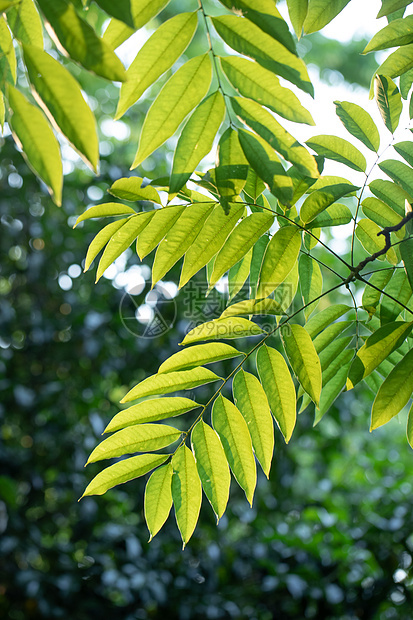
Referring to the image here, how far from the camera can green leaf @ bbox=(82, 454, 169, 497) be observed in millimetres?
648

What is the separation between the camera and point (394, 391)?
638 millimetres

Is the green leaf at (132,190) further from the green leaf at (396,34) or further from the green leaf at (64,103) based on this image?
the green leaf at (396,34)

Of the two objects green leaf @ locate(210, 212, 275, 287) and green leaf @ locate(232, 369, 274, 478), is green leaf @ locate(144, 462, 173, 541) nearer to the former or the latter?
green leaf @ locate(232, 369, 274, 478)

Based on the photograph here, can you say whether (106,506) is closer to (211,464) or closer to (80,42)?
(211,464)

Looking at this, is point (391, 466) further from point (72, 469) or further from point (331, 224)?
point (331, 224)

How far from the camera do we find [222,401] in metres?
0.71

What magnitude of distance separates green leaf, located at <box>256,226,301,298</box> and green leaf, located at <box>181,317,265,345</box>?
0.21 ft

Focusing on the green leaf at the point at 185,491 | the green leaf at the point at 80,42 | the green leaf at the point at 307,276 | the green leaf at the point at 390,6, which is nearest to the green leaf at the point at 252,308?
the green leaf at the point at 307,276

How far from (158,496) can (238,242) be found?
391 millimetres

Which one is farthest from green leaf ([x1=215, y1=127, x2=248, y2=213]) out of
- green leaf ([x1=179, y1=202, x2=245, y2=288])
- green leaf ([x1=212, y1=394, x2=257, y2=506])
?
green leaf ([x1=212, y1=394, x2=257, y2=506])

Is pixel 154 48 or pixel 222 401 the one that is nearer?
pixel 154 48

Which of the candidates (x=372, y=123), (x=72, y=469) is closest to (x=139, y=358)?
(x=72, y=469)

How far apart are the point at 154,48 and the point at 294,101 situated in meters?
0.17

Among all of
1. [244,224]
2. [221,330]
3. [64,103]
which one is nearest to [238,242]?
[244,224]
